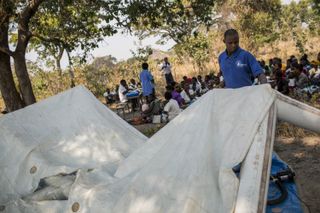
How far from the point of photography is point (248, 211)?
2.30 metres

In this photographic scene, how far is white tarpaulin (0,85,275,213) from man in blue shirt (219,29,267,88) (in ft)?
3.96

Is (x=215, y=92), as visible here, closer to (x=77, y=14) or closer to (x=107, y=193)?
(x=107, y=193)

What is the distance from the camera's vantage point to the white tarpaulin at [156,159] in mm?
2629

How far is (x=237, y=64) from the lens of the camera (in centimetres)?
433

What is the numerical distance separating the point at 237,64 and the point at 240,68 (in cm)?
5

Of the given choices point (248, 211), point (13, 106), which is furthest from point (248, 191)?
point (13, 106)

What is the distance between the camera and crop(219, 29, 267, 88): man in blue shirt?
424 cm

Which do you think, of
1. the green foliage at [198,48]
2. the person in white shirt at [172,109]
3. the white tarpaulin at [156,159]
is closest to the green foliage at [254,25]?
the green foliage at [198,48]

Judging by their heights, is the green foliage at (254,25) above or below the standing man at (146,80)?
above

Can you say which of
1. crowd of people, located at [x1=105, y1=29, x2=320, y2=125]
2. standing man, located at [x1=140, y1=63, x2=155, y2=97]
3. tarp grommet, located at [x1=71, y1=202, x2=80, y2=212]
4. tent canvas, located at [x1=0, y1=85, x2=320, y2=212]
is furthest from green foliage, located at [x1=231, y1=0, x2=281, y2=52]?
tarp grommet, located at [x1=71, y1=202, x2=80, y2=212]

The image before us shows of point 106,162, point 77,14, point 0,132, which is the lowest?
point 106,162

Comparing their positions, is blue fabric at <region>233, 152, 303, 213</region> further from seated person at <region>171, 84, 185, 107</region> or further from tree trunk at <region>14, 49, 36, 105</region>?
seated person at <region>171, 84, 185, 107</region>

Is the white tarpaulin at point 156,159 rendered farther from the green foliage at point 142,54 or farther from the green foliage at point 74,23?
the green foliage at point 142,54

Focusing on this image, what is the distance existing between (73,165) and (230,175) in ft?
6.10
